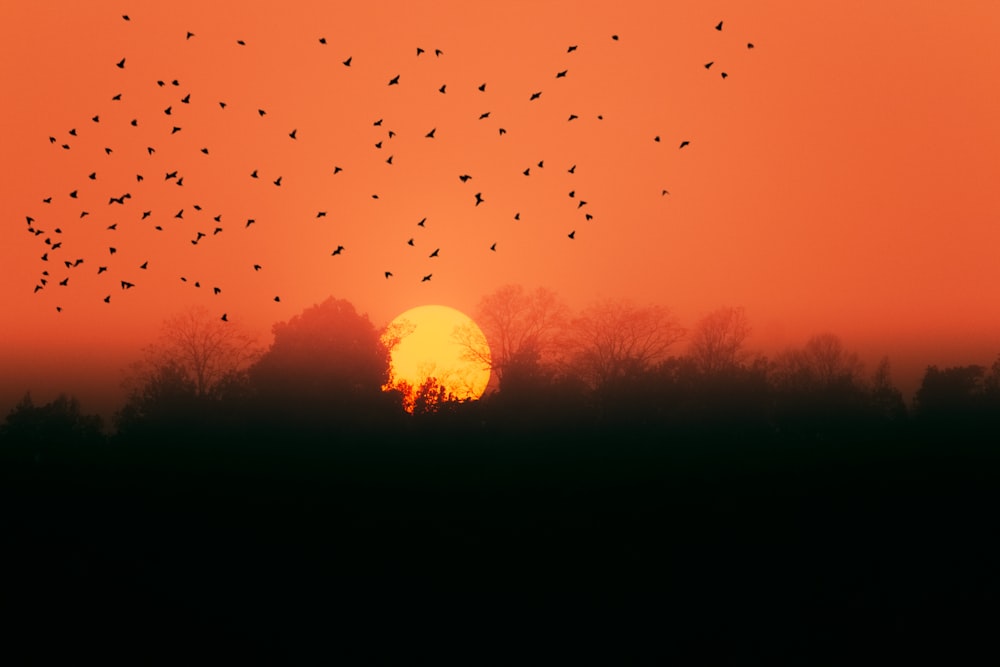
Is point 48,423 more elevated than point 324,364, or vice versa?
point 324,364

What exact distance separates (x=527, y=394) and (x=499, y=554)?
1687 centimetres

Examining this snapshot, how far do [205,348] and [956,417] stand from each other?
2103 inches

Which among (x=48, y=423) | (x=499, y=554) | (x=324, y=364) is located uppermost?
(x=324, y=364)

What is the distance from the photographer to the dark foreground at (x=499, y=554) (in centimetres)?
Result: 4541

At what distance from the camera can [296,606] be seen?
4834 centimetres

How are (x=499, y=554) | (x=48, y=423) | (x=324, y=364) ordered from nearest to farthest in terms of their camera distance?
1. (x=499, y=554)
2. (x=324, y=364)
3. (x=48, y=423)

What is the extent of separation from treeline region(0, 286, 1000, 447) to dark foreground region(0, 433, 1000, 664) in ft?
7.12

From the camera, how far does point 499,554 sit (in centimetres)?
5331

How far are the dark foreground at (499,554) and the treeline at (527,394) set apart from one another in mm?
2171

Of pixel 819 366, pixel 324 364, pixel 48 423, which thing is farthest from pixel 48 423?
pixel 819 366

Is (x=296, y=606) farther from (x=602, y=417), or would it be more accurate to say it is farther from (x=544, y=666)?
(x=602, y=417)

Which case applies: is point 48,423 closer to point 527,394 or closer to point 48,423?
point 48,423

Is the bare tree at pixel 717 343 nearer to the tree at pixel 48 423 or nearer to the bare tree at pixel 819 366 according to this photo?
the bare tree at pixel 819 366

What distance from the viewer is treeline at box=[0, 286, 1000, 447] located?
227 feet
